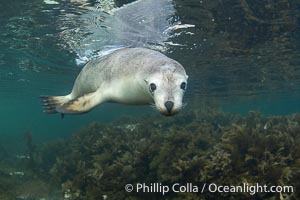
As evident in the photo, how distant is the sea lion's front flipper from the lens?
5.50 m

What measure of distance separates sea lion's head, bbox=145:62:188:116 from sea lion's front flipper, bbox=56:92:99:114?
1.49 meters

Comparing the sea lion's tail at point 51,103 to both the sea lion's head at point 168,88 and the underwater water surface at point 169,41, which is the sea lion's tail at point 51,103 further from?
the sea lion's head at point 168,88

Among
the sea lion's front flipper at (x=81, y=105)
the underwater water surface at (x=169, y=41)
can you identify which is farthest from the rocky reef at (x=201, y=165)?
the sea lion's front flipper at (x=81, y=105)

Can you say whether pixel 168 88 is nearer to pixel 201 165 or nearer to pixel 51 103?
pixel 201 165

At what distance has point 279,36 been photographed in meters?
12.6

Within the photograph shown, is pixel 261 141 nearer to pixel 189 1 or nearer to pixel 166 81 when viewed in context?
pixel 166 81

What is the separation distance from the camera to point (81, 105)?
18.6 feet

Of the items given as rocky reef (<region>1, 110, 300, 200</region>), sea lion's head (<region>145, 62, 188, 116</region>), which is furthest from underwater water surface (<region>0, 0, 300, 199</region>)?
sea lion's head (<region>145, 62, 188, 116</region>)

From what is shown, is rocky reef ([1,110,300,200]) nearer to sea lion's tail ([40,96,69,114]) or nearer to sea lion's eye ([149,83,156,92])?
sea lion's tail ([40,96,69,114])

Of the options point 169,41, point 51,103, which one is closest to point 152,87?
point 51,103

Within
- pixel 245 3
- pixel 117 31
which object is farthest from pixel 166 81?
pixel 117 31

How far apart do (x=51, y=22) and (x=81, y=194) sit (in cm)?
720

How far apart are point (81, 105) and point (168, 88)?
2.11 metres

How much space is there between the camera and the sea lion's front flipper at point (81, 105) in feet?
18.0
